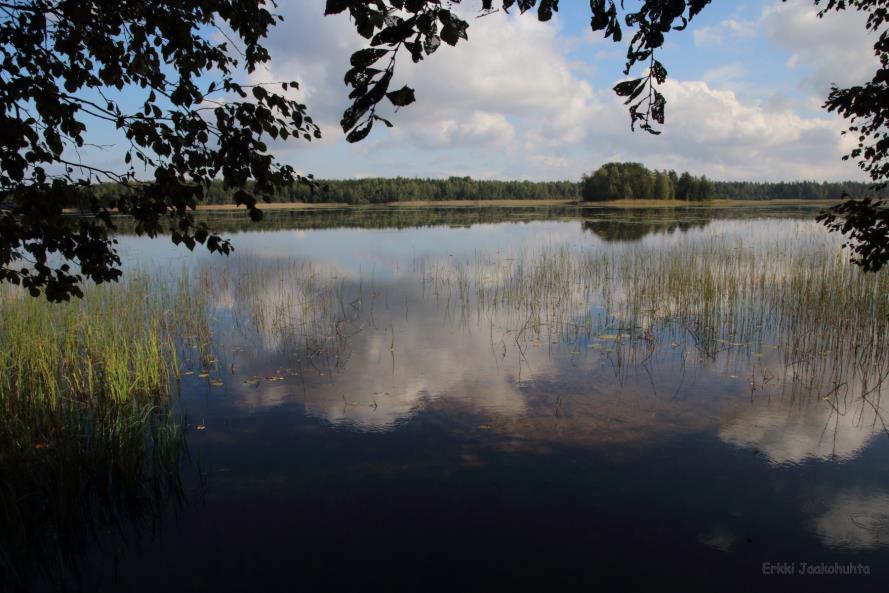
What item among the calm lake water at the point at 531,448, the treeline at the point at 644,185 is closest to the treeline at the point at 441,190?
the treeline at the point at 644,185

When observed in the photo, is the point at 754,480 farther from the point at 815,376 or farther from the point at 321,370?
the point at 321,370

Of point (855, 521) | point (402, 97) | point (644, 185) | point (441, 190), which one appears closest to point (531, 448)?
point (855, 521)

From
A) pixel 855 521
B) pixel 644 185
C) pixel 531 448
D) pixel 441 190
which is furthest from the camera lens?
pixel 441 190

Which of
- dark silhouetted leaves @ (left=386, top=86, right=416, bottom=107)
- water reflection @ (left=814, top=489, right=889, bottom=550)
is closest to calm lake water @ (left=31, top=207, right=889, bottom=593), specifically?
water reflection @ (left=814, top=489, right=889, bottom=550)

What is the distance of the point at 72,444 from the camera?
5.16m

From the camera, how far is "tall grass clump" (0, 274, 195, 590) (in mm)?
4445

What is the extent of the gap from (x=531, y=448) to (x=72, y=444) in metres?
4.43

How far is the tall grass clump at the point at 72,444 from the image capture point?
4.45 metres

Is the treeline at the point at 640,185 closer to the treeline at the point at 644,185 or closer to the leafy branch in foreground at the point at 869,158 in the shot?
the treeline at the point at 644,185

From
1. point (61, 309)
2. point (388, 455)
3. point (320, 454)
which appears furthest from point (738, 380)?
point (61, 309)

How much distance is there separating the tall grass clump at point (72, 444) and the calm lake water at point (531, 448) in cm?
30

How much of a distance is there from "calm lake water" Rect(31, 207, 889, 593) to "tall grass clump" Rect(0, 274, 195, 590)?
30 centimetres

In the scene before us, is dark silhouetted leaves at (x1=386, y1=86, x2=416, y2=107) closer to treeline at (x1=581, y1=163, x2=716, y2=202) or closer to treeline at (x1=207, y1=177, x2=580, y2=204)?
treeline at (x1=581, y1=163, x2=716, y2=202)

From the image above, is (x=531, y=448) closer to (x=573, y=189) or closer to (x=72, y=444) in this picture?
(x=72, y=444)
